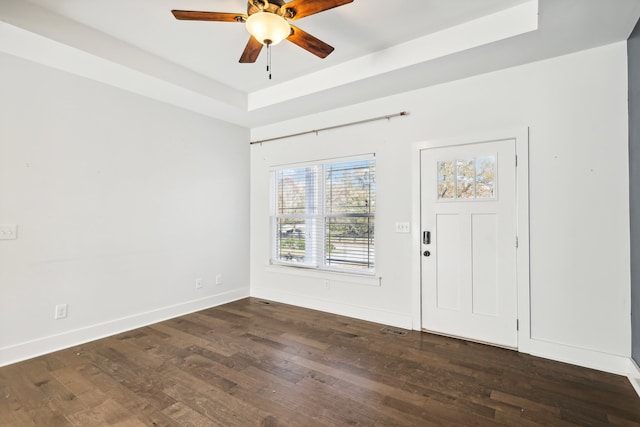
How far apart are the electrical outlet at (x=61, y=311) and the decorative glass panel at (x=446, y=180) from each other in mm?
3862

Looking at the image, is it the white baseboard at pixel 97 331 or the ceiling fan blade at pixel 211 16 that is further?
the white baseboard at pixel 97 331

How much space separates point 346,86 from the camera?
11.2 ft

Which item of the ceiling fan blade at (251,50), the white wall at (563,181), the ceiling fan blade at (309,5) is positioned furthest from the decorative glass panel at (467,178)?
the ceiling fan blade at (251,50)

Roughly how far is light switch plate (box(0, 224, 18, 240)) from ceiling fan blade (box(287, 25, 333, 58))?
9.36 ft

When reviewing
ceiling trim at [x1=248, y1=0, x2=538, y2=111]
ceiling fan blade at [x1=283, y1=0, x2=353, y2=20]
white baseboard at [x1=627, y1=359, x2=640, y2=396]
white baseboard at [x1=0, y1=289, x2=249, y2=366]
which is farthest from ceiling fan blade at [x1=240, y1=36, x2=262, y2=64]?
white baseboard at [x1=627, y1=359, x2=640, y2=396]

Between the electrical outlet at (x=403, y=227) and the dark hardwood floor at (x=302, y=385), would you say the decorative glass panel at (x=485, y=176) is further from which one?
the dark hardwood floor at (x=302, y=385)

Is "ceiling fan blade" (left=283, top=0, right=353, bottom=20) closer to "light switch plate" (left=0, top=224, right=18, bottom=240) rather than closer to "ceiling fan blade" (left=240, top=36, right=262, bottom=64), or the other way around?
"ceiling fan blade" (left=240, top=36, right=262, bottom=64)

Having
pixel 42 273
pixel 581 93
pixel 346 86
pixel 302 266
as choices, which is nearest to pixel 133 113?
pixel 42 273

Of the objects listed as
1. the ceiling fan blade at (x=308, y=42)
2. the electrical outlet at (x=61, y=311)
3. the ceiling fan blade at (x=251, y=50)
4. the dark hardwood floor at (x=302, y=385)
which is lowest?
the dark hardwood floor at (x=302, y=385)

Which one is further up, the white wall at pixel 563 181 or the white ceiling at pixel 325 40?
the white ceiling at pixel 325 40

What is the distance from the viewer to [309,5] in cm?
204

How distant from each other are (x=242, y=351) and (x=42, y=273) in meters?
1.98

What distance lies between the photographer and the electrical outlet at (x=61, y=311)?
10.00 ft

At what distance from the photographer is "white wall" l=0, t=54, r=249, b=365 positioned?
2.83m
